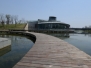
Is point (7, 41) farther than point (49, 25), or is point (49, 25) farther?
point (49, 25)

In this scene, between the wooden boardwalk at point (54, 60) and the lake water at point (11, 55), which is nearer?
the wooden boardwalk at point (54, 60)

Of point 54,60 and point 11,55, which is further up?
point 54,60

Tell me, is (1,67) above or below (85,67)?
below

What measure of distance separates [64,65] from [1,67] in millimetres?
3863

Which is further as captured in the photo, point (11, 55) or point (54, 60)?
point (11, 55)

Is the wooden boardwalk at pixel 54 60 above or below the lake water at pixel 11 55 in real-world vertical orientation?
above

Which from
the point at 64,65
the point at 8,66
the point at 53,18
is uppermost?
the point at 53,18

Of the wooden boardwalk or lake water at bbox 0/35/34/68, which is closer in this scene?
the wooden boardwalk

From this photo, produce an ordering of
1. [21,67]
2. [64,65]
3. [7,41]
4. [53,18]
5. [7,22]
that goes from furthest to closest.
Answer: [7,22] → [53,18] → [7,41] → [64,65] → [21,67]

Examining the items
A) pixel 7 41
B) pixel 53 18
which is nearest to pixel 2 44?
pixel 7 41

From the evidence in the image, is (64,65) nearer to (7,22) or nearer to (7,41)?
(7,41)

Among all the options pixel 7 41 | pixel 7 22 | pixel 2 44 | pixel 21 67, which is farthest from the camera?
pixel 7 22

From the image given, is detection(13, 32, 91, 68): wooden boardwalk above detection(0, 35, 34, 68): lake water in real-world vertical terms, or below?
above

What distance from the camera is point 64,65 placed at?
4.98 m
